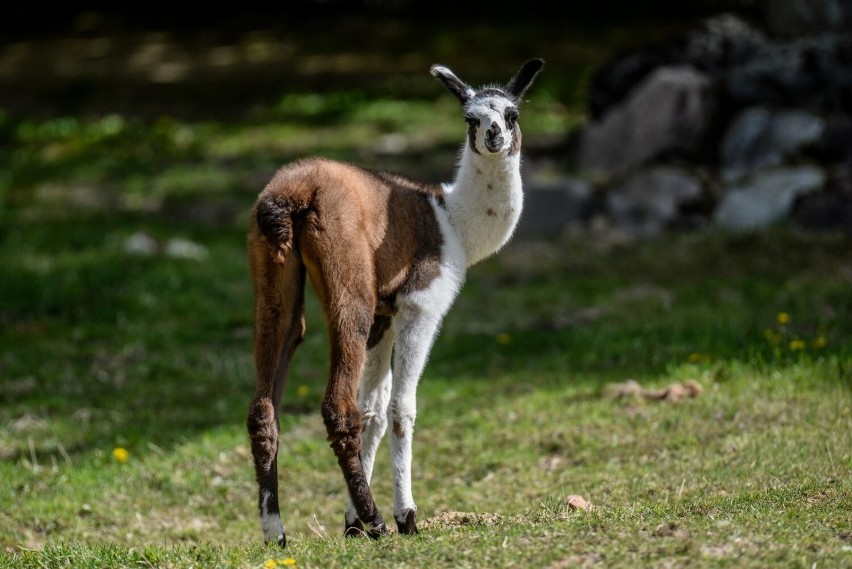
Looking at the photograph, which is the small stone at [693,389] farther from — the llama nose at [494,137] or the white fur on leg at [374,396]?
the llama nose at [494,137]

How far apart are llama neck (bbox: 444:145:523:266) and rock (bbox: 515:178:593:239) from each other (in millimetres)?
7516

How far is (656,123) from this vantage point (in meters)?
13.9

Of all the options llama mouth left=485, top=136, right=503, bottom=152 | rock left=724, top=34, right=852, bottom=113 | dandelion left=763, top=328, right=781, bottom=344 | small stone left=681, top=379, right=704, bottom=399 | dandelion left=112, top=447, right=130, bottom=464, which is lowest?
dandelion left=112, top=447, right=130, bottom=464

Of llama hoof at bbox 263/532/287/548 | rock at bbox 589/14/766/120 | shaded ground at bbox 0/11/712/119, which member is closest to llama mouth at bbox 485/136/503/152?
llama hoof at bbox 263/532/287/548

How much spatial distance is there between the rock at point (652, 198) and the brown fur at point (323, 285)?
8.08 meters

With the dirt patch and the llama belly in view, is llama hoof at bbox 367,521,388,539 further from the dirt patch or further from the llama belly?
the llama belly

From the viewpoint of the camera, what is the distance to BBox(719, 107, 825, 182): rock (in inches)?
510

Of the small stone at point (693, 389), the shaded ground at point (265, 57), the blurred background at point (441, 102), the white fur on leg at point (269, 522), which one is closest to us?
the white fur on leg at point (269, 522)

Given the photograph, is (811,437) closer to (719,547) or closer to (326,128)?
(719,547)

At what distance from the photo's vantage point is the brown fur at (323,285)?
491 centimetres

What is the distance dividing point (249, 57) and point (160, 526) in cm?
1695

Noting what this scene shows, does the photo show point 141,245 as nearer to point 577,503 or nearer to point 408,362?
point 408,362

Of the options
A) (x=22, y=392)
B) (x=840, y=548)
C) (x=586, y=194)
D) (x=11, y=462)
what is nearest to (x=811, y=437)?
(x=840, y=548)

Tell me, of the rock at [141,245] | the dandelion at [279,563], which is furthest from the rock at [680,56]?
the dandelion at [279,563]
